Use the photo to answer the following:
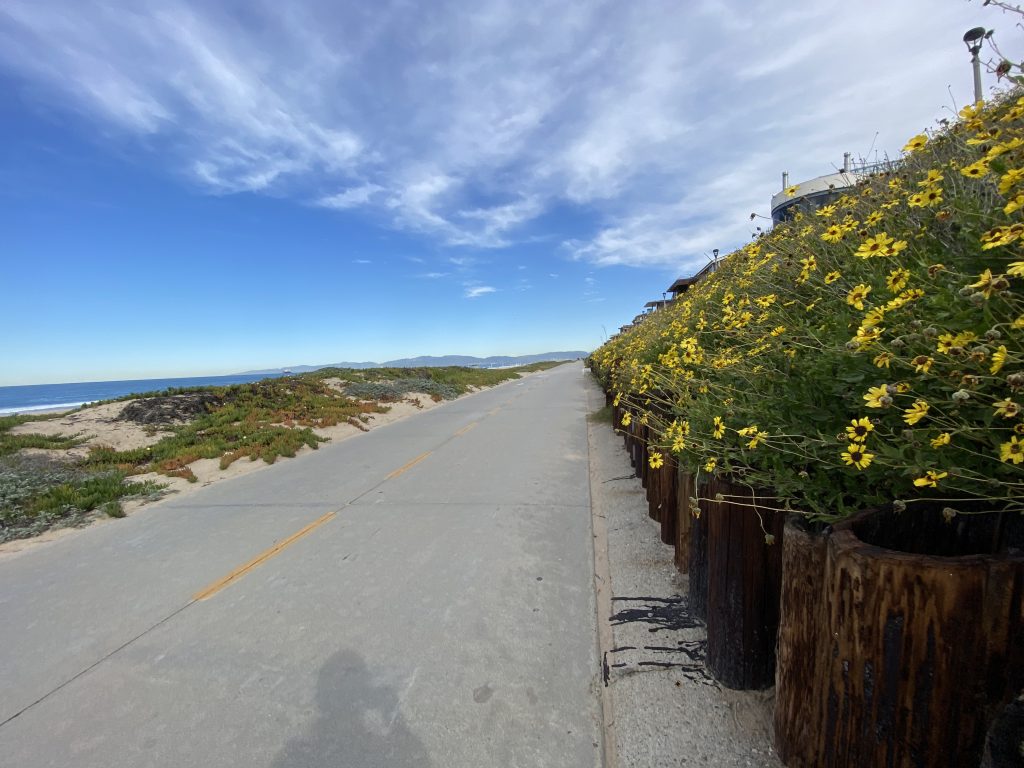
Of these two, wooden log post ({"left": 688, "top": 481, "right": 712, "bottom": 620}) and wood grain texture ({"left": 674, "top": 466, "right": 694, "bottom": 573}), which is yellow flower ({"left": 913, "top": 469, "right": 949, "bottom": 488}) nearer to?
wooden log post ({"left": 688, "top": 481, "right": 712, "bottom": 620})

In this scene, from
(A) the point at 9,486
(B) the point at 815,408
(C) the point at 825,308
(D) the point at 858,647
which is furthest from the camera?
(A) the point at 9,486

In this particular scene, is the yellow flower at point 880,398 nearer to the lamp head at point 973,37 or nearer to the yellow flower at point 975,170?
the yellow flower at point 975,170

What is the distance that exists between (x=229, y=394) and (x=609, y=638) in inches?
684

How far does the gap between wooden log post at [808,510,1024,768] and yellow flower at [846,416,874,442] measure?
36cm

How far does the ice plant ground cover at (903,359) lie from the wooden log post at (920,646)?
0.61 ft

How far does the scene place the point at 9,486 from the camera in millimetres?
7000

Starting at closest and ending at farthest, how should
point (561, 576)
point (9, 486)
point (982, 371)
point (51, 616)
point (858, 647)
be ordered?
point (982, 371), point (858, 647), point (51, 616), point (561, 576), point (9, 486)

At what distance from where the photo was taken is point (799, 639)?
1.85 metres

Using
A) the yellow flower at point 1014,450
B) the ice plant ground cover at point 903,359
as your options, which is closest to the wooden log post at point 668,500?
the ice plant ground cover at point 903,359

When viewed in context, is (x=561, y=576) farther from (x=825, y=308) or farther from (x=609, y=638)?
(x=825, y=308)

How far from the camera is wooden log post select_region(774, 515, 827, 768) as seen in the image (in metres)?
1.77

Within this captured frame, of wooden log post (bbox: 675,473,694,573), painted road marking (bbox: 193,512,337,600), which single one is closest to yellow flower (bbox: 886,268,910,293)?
wooden log post (bbox: 675,473,694,573)

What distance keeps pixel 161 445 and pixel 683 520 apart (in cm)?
1102

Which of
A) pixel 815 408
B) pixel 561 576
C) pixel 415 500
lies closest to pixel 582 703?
pixel 561 576
